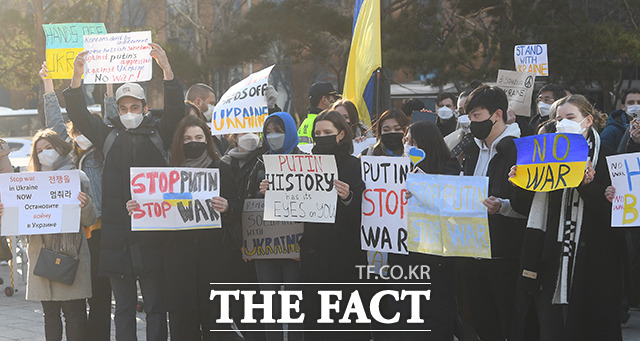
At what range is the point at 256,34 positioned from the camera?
2208 cm

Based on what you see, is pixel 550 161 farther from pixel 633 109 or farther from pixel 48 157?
pixel 633 109

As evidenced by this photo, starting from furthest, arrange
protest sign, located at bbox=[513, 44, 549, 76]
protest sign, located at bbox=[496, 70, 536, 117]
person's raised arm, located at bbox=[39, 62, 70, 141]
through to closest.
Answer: protest sign, located at bbox=[513, 44, 549, 76], protest sign, located at bbox=[496, 70, 536, 117], person's raised arm, located at bbox=[39, 62, 70, 141]

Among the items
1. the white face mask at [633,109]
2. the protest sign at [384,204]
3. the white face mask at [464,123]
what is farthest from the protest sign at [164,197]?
the white face mask at [633,109]

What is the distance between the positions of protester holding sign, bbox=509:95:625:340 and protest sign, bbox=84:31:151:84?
3319 millimetres

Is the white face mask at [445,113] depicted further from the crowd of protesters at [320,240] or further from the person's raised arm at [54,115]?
the person's raised arm at [54,115]

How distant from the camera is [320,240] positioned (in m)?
6.07

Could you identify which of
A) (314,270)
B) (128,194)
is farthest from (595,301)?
(128,194)

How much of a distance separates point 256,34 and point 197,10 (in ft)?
26.7

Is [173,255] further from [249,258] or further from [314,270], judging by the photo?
[314,270]

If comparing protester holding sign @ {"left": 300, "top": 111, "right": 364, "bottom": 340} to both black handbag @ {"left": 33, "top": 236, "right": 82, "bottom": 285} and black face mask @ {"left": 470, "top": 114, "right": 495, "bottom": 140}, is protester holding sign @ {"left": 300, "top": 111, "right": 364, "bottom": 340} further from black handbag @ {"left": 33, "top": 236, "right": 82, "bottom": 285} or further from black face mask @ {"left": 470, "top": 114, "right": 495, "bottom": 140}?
black handbag @ {"left": 33, "top": 236, "right": 82, "bottom": 285}

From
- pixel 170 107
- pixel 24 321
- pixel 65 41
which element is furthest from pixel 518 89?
pixel 24 321

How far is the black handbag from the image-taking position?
255 inches

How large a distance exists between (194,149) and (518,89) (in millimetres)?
4087

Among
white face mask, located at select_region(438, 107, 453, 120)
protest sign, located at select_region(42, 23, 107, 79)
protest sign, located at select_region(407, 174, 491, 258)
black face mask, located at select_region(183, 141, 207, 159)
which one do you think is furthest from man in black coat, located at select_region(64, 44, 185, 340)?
white face mask, located at select_region(438, 107, 453, 120)
